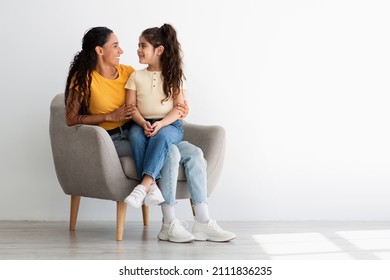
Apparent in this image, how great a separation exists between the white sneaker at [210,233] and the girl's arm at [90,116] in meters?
0.63

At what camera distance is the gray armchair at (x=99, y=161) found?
3.86 meters

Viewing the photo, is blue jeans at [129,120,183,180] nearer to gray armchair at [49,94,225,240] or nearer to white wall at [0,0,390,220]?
gray armchair at [49,94,225,240]

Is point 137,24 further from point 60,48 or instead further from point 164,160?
point 164,160

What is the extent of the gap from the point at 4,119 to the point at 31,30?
53cm

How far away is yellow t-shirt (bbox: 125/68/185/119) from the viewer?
4039 mm

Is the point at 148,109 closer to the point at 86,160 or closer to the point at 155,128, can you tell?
the point at 155,128

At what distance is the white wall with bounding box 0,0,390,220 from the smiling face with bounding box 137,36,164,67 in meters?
0.75

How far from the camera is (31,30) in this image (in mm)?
4770

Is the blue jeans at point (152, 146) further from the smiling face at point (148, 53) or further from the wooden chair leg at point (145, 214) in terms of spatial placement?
the wooden chair leg at point (145, 214)

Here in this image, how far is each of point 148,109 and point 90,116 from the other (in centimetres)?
28

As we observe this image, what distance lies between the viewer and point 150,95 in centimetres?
404

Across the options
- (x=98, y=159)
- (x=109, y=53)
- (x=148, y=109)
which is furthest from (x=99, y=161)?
(x=109, y=53)

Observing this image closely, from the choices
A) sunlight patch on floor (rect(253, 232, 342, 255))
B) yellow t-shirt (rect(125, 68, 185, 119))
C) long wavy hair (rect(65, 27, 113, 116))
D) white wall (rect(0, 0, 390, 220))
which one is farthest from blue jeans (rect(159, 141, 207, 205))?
white wall (rect(0, 0, 390, 220))

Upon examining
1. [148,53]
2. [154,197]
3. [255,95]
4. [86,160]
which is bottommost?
[154,197]
